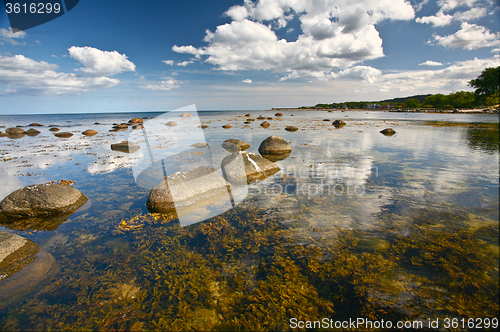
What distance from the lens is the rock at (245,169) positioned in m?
9.67

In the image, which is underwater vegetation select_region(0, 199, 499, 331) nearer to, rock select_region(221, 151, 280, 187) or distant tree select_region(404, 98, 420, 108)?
rock select_region(221, 151, 280, 187)

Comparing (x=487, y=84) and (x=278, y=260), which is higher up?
(x=487, y=84)

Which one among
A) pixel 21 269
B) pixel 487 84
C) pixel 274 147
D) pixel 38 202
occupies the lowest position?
pixel 21 269

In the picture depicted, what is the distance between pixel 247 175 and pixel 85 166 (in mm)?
10976

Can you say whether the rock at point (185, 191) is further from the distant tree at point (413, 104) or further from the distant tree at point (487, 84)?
the distant tree at point (413, 104)

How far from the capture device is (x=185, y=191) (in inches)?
290

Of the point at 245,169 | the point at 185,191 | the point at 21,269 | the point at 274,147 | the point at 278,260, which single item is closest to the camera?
→ the point at 21,269

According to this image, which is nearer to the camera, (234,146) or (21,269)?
(21,269)

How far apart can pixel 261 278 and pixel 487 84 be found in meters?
133

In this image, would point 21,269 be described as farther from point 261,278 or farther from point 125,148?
point 125,148

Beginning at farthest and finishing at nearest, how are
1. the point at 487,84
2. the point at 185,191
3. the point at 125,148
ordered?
1. the point at 487,84
2. the point at 125,148
3. the point at 185,191

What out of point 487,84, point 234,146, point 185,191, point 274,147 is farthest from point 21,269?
point 487,84

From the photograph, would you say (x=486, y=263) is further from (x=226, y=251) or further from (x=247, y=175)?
(x=247, y=175)

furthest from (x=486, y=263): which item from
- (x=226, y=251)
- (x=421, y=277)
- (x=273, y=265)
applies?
(x=226, y=251)
